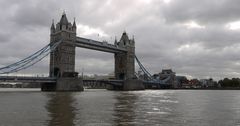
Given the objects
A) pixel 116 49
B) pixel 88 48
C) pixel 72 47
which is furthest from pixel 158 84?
pixel 72 47

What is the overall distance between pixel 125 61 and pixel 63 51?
136 feet

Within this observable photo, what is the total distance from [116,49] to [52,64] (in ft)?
116

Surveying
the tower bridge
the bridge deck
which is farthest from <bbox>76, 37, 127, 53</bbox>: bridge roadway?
the bridge deck

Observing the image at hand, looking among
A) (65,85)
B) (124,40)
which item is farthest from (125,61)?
(65,85)

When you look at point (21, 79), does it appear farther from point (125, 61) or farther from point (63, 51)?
point (125, 61)

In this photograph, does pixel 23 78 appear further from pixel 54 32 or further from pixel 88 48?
pixel 88 48

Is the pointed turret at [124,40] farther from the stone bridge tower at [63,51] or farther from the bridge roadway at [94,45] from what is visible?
the stone bridge tower at [63,51]

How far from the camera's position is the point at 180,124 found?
21469mm

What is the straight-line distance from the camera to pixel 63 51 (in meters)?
102

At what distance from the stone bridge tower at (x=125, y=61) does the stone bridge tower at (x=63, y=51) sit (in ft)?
121

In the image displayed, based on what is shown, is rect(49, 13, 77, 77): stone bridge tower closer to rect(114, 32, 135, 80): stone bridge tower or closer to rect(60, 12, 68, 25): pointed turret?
rect(60, 12, 68, 25): pointed turret

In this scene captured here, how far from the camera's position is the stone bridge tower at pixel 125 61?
13838 centimetres

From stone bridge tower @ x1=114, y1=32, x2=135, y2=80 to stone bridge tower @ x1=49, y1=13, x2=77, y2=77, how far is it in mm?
36934

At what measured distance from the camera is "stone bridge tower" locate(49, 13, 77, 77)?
101 meters
